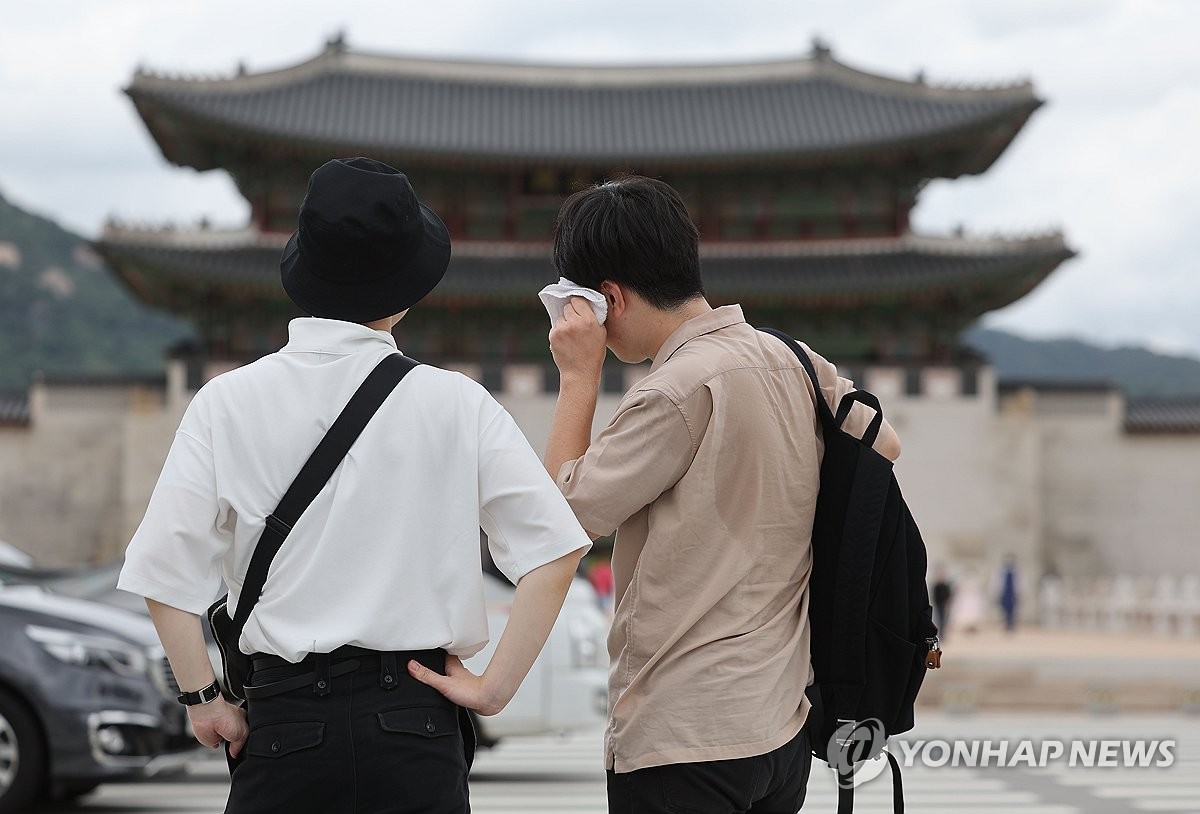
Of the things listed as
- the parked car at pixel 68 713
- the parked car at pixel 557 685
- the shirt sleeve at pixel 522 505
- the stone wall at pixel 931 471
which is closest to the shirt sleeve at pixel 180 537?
the shirt sleeve at pixel 522 505

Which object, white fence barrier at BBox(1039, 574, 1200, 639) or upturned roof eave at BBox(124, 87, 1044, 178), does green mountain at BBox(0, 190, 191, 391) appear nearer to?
upturned roof eave at BBox(124, 87, 1044, 178)

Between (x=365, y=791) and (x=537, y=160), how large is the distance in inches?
1002

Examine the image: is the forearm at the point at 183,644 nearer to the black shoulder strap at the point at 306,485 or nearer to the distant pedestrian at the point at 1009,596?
the black shoulder strap at the point at 306,485

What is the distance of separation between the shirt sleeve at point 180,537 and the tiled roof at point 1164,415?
26.5 metres

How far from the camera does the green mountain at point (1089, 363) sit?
53.5 meters

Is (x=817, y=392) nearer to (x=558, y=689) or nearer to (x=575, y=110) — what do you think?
(x=558, y=689)

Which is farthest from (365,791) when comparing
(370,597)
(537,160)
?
(537,160)

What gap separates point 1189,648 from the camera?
1975cm

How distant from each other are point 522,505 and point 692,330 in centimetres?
52

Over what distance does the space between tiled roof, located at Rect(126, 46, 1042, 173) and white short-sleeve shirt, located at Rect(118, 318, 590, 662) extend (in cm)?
2433

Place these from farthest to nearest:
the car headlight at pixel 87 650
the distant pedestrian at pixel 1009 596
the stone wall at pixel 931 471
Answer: the stone wall at pixel 931 471, the distant pedestrian at pixel 1009 596, the car headlight at pixel 87 650

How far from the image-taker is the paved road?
761 centimetres

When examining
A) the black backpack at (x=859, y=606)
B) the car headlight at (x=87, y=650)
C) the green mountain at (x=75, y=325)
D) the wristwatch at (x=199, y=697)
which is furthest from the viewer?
the green mountain at (x=75, y=325)

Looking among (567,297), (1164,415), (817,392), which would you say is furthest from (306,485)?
(1164,415)
